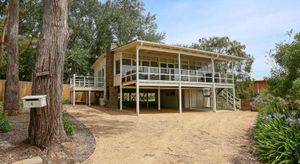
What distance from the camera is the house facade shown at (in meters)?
17.9

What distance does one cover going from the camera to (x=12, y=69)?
12836 mm

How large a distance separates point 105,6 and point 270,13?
2499 cm

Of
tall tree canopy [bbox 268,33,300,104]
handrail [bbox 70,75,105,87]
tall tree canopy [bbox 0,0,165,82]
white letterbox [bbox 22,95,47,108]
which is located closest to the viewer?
white letterbox [bbox 22,95,47,108]

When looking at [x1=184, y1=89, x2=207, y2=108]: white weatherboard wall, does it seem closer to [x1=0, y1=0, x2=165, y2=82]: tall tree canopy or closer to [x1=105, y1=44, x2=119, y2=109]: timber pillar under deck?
[x1=105, y1=44, x2=119, y2=109]: timber pillar under deck

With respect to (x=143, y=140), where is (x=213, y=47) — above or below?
above

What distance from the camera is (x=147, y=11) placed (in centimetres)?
3841

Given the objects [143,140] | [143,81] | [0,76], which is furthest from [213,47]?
[143,140]

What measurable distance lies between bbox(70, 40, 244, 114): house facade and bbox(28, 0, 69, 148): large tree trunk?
9264 millimetres

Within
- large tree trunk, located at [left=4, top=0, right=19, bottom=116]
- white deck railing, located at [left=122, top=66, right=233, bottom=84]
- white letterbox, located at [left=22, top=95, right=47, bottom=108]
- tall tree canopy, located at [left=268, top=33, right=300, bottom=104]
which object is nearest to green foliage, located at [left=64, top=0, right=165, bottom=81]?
white deck railing, located at [left=122, top=66, right=233, bottom=84]

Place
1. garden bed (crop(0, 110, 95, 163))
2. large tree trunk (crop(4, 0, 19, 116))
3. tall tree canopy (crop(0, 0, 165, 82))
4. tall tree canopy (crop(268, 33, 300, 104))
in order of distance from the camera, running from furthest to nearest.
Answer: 1. tall tree canopy (crop(0, 0, 165, 82))
2. large tree trunk (crop(4, 0, 19, 116))
3. tall tree canopy (crop(268, 33, 300, 104))
4. garden bed (crop(0, 110, 95, 163))

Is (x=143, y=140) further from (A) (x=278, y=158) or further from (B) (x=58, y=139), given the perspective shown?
(A) (x=278, y=158)

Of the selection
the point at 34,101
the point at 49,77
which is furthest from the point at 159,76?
the point at 34,101

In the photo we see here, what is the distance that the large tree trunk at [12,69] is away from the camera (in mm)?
12711

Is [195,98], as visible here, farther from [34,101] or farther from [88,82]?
[34,101]
